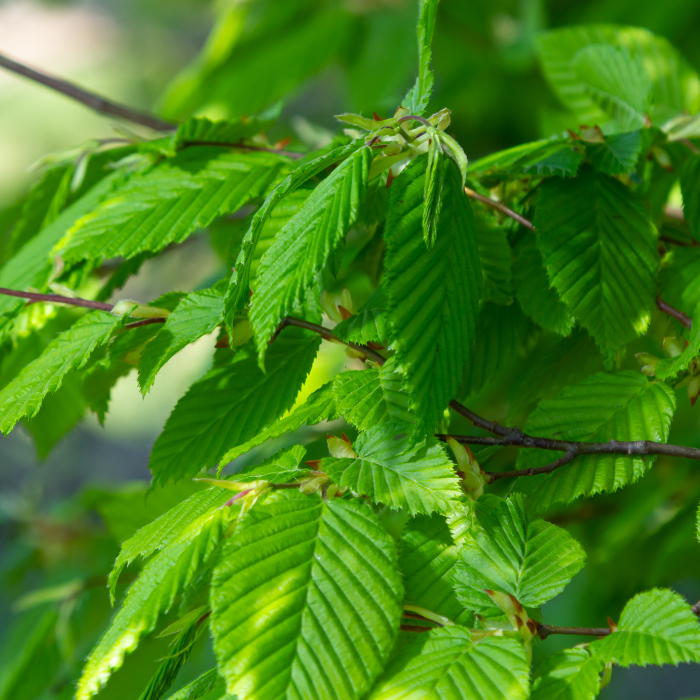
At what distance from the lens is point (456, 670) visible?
1.41ft

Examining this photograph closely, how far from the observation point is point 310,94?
15.6 feet

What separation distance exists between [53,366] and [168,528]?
0.20 m

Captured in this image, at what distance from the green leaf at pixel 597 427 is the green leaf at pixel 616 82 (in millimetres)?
420

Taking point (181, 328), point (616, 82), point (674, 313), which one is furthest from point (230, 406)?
point (616, 82)

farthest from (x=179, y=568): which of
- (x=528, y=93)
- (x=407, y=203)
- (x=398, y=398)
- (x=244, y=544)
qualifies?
(x=528, y=93)

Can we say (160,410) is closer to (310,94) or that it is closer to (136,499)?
(310,94)

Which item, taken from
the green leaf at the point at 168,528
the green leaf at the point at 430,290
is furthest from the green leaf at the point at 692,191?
the green leaf at the point at 168,528

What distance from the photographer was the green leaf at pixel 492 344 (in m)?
0.67

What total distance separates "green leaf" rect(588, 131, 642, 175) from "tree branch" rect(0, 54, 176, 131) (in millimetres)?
698

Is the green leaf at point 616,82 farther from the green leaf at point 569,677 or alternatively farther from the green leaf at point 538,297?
the green leaf at point 569,677

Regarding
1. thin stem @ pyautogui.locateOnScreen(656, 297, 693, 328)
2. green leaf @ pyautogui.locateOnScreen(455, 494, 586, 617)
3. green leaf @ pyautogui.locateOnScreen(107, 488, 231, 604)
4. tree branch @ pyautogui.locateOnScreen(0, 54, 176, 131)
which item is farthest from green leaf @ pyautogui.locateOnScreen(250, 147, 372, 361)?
tree branch @ pyautogui.locateOnScreen(0, 54, 176, 131)

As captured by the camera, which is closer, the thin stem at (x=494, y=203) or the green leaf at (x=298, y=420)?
the green leaf at (x=298, y=420)

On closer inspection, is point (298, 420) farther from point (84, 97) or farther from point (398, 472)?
point (84, 97)

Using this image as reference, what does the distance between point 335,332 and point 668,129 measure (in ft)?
1.68
